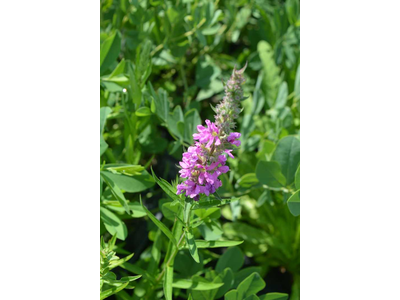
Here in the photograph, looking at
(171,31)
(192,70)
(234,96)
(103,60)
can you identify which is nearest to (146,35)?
(171,31)

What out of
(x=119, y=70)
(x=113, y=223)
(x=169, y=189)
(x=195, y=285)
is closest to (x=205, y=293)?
(x=195, y=285)

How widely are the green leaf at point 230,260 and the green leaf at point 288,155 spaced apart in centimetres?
33

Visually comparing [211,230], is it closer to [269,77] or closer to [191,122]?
[191,122]

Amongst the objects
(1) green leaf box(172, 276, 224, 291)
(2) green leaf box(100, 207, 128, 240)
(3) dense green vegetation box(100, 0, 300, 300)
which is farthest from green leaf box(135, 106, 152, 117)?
(1) green leaf box(172, 276, 224, 291)

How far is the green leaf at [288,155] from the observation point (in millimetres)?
1353

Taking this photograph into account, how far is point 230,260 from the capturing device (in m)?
1.44

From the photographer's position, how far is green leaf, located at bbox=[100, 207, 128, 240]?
1.26 meters

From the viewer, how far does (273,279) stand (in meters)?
1.79

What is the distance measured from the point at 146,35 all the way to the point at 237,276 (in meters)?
1.01

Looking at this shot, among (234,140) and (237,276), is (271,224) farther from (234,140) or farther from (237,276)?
(234,140)

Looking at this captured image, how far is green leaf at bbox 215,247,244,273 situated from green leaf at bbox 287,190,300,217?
310mm

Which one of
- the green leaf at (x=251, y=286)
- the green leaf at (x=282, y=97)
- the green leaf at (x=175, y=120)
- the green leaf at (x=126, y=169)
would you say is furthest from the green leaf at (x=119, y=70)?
Result: the green leaf at (x=251, y=286)

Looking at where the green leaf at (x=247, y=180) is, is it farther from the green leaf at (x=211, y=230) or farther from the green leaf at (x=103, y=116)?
the green leaf at (x=103, y=116)

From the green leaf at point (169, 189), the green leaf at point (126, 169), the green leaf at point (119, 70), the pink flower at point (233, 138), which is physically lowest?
the green leaf at point (126, 169)
